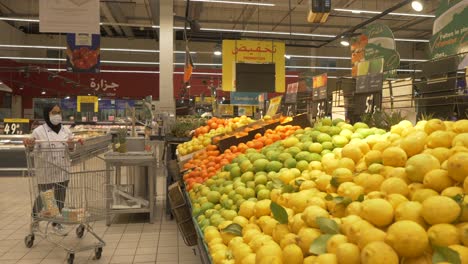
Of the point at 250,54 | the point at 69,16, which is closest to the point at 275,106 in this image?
the point at 69,16

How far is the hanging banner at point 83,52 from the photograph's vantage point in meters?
10.9

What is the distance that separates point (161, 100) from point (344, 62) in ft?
53.6

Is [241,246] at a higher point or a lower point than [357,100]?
lower

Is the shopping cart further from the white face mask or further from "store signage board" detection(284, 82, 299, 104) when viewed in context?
"store signage board" detection(284, 82, 299, 104)

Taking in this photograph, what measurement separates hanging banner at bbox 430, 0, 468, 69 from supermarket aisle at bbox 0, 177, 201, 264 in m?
3.67

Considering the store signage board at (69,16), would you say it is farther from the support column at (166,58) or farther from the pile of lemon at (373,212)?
the pile of lemon at (373,212)

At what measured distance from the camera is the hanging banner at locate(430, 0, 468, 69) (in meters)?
4.57

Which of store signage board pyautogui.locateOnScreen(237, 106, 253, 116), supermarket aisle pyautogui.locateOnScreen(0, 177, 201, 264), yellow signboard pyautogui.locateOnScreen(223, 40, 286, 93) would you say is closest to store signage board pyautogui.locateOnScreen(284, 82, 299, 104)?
supermarket aisle pyautogui.locateOnScreen(0, 177, 201, 264)

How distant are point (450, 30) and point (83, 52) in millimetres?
9080

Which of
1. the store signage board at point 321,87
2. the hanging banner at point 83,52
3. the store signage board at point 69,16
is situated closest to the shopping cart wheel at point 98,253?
the store signage board at point 321,87

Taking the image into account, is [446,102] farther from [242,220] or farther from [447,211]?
[447,211]

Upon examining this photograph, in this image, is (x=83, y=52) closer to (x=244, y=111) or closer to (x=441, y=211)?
(x=244, y=111)

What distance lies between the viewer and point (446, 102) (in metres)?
3.30

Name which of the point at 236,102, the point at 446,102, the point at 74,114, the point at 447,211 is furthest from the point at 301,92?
the point at 74,114
